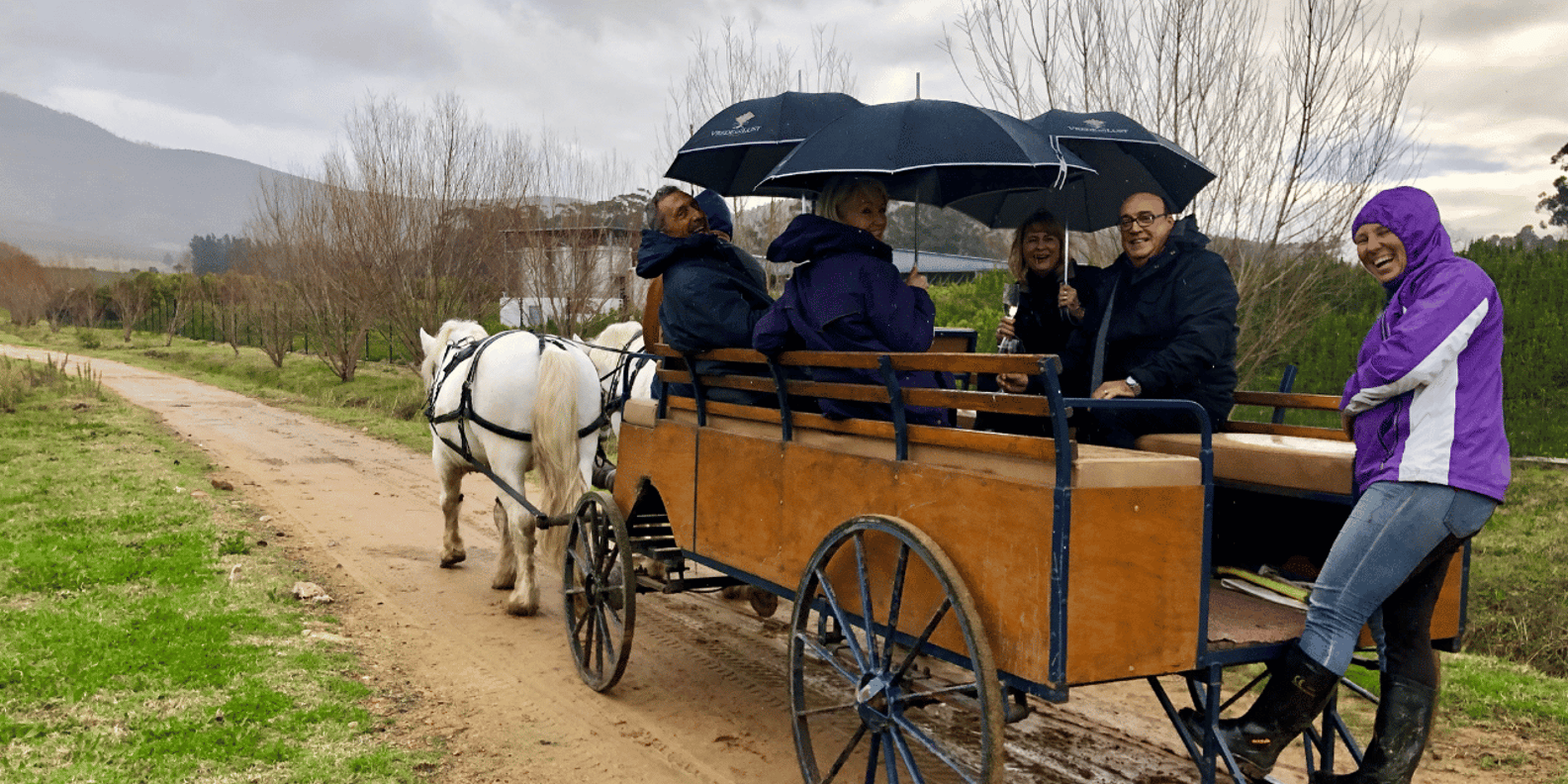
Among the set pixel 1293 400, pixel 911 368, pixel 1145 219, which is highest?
pixel 1145 219

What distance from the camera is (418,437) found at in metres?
14.5

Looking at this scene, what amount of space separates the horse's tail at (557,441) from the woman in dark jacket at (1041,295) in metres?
2.66

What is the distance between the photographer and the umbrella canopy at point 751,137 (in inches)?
201

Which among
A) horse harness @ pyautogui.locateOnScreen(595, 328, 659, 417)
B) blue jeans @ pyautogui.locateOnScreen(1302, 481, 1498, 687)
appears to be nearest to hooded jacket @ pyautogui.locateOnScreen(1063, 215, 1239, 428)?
blue jeans @ pyautogui.locateOnScreen(1302, 481, 1498, 687)

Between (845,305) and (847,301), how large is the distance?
0.05ft

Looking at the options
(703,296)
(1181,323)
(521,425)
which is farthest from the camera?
(521,425)

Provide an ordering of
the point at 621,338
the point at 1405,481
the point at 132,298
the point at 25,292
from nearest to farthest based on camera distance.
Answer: the point at 1405,481 < the point at 621,338 < the point at 132,298 < the point at 25,292

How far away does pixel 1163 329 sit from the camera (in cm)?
407

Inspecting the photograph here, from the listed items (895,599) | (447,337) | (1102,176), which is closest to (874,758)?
(895,599)

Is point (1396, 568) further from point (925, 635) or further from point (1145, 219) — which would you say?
point (1145, 219)

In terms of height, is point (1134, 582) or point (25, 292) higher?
point (25, 292)

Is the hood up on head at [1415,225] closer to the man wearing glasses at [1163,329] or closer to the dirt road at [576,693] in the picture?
the man wearing glasses at [1163,329]

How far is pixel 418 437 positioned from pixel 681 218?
10.8 m

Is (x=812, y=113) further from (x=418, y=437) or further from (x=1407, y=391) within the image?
(x=418, y=437)
